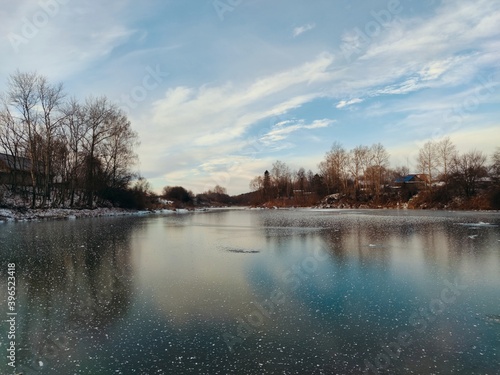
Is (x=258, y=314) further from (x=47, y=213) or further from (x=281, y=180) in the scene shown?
(x=281, y=180)

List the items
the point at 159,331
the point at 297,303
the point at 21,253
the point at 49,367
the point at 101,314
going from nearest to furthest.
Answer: the point at 49,367 → the point at 159,331 → the point at 101,314 → the point at 297,303 → the point at 21,253

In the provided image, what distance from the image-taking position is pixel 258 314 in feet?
16.8

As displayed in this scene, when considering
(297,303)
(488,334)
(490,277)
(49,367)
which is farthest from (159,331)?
(490,277)

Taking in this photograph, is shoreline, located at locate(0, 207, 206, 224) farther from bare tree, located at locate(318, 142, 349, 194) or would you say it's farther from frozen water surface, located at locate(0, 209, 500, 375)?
bare tree, located at locate(318, 142, 349, 194)

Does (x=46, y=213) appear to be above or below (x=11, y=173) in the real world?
below

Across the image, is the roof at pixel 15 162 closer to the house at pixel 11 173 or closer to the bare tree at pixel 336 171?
the house at pixel 11 173

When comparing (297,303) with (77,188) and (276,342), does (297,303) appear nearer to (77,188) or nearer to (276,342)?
(276,342)

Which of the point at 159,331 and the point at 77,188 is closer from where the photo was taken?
the point at 159,331

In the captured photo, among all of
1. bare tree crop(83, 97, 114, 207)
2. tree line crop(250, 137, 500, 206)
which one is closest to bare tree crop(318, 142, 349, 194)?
tree line crop(250, 137, 500, 206)

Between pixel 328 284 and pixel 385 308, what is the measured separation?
1.59m

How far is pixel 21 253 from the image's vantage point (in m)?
10.7

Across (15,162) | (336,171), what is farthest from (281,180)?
(15,162)

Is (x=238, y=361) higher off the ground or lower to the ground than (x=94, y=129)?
lower

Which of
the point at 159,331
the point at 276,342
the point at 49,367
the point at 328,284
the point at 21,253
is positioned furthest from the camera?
the point at 21,253
